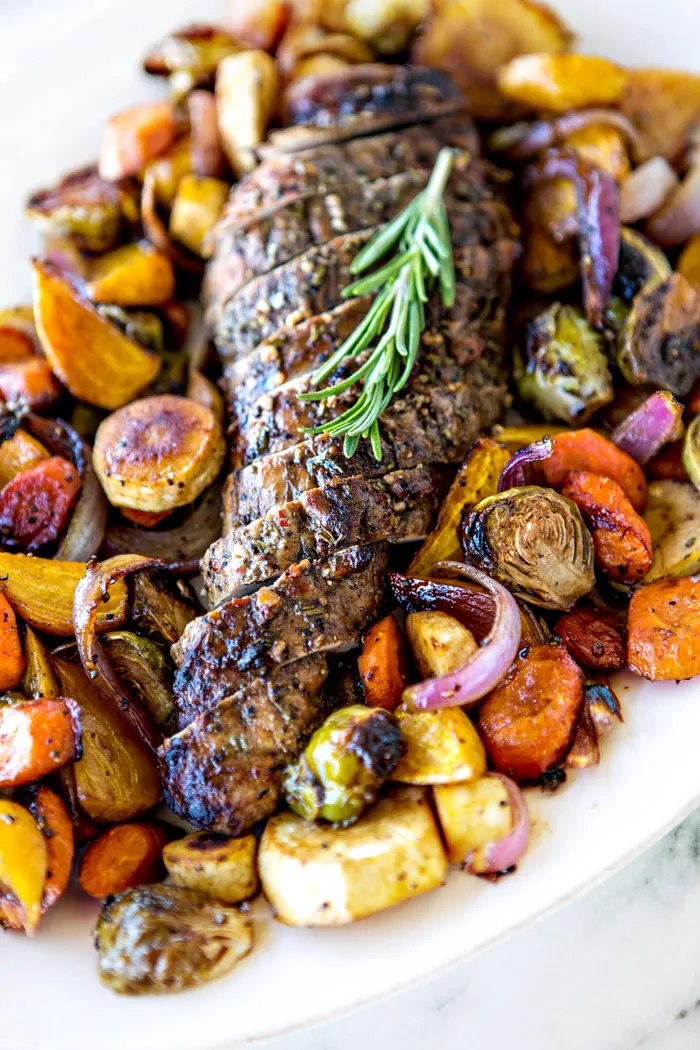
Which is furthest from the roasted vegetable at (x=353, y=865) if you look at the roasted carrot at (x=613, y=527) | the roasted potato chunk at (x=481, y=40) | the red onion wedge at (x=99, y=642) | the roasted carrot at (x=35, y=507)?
the roasted potato chunk at (x=481, y=40)

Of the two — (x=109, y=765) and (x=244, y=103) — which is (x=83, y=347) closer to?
(x=244, y=103)

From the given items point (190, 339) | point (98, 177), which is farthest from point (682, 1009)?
point (98, 177)

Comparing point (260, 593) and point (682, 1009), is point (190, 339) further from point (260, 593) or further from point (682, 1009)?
point (682, 1009)

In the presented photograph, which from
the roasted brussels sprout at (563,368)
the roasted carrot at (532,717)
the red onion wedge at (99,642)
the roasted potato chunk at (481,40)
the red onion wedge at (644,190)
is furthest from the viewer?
the roasted potato chunk at (481,40)

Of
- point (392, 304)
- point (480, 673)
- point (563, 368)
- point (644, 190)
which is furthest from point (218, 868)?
point (644, 190)

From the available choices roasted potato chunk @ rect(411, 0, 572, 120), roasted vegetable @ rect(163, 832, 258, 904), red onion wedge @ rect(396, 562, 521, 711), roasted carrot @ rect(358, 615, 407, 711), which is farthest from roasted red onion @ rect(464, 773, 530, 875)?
roasted potato chunk @ rect(411, 0, 572, 120)

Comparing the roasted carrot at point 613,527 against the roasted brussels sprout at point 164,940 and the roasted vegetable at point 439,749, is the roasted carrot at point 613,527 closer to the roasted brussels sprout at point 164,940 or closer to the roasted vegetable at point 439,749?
the roasted vegetable at point 439,749
